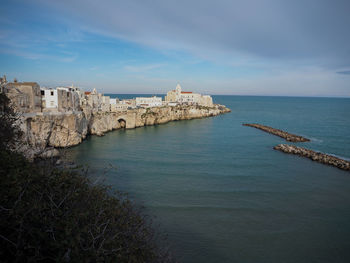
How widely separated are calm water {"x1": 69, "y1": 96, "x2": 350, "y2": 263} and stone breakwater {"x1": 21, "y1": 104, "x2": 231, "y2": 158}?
2.71m

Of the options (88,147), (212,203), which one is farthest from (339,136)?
(88,147)

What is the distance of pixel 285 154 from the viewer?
26391 mm

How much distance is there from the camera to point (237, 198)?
14.8m

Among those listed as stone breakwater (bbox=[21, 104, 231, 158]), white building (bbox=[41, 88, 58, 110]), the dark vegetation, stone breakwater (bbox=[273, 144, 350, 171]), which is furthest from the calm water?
white building (bbox=[41, 88, 58, 110])

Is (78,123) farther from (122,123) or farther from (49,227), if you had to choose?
(49,227)

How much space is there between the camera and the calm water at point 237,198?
10180 millimetres

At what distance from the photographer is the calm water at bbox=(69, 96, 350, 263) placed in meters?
10.2

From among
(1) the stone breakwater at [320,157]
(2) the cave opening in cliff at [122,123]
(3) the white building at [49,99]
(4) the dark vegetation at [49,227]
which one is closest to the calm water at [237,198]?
(1) the stone breakwater at [320,157]

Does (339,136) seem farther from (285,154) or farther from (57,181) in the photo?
(57,181)

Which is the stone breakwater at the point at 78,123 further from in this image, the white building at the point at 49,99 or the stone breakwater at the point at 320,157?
the stone breakwater at the point at 320,157

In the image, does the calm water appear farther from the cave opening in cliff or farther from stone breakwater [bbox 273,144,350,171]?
the cave opening in cliff

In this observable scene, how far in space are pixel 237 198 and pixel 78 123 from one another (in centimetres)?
2457

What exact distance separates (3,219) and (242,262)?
8.90 m

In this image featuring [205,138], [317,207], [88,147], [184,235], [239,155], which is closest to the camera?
[184,235]
